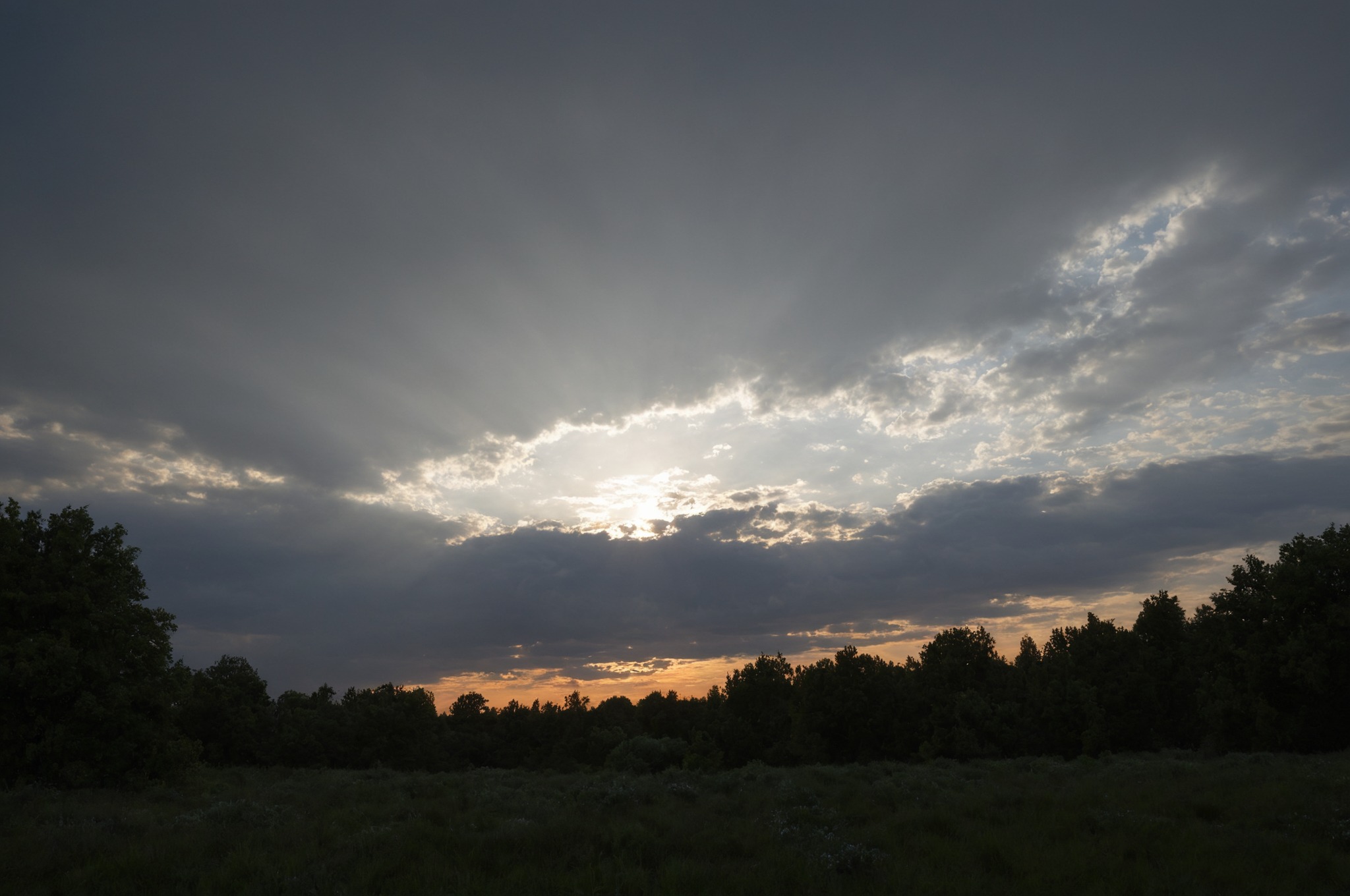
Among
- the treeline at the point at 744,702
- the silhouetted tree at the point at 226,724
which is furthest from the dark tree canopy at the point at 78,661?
the silhouetted tree at the point at 226,724

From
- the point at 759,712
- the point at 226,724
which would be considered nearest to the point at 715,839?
the point at 226,724

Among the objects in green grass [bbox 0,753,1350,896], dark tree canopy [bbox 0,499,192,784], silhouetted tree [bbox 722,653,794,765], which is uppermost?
dark tree canopy [bbox 0,499,192,784]

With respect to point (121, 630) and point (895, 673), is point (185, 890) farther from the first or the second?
point (895, 673)

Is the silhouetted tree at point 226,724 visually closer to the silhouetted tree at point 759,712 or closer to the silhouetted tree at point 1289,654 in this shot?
the silhouetted tree at point 759,712

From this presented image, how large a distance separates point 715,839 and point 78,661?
23048 mm

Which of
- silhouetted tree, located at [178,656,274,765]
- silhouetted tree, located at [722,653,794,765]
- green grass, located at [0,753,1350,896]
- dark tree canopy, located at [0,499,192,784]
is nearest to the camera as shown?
green grass, located at [0,753,1350,896]

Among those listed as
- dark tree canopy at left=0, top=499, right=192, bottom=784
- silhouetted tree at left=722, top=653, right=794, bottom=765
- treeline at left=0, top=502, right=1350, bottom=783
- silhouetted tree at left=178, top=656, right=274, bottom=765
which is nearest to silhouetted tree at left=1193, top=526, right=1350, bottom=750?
treeline at left=0, top=502, right=1350, bottom=783

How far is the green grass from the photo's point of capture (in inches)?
427

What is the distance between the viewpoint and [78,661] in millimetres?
22578

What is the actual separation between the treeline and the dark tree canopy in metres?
0.06

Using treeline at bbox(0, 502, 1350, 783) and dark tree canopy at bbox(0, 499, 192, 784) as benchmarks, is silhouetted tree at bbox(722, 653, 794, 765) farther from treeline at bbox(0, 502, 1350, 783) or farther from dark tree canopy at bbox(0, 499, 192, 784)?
dark tree canopy at bbox(0, 499, 192, 784)

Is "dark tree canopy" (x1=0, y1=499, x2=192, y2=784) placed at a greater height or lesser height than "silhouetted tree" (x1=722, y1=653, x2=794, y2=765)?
greater

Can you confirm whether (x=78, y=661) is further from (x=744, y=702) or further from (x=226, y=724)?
(x=744, y=702)

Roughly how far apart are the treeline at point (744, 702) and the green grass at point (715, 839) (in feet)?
12.7
